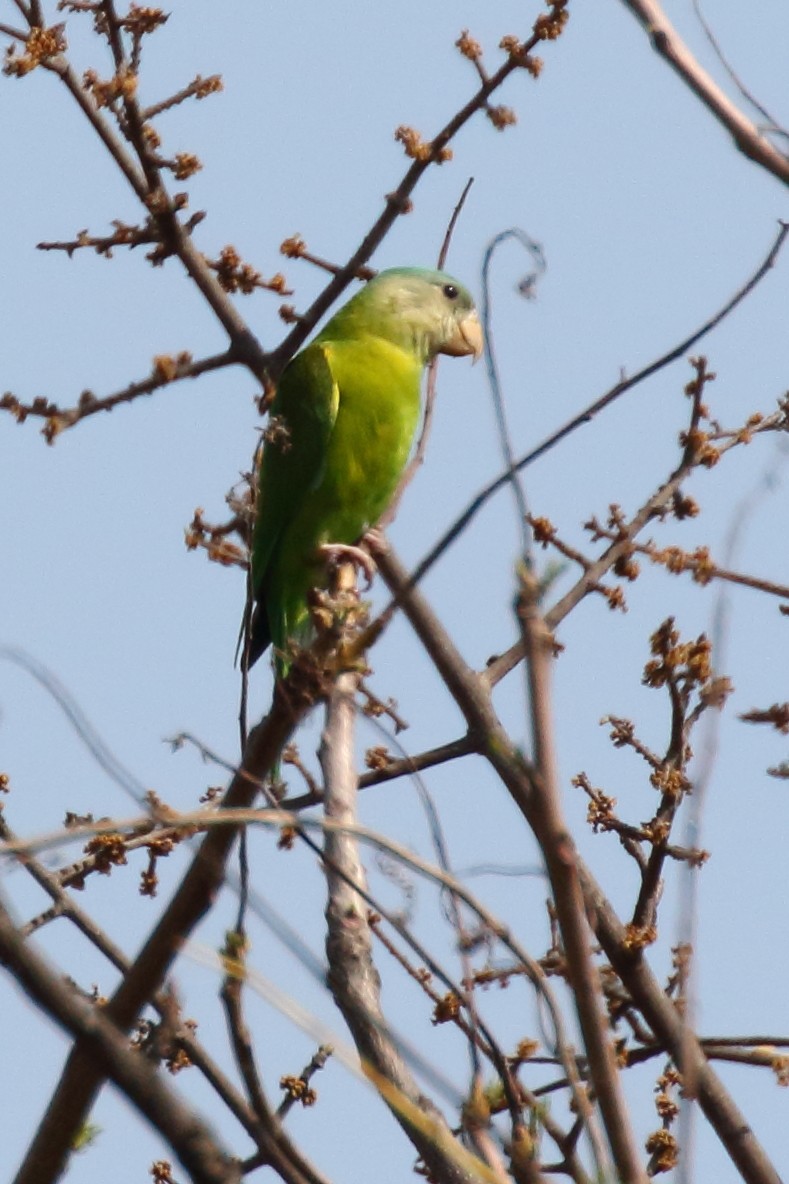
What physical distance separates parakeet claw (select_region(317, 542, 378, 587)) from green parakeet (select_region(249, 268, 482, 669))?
35 centimetres

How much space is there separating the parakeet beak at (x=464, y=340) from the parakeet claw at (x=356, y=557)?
156 centimetres

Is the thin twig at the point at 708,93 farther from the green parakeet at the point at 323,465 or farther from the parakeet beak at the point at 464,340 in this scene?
the parakeet beak at the point at 464,340

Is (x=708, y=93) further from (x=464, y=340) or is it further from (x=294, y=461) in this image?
(x=464, y=340)

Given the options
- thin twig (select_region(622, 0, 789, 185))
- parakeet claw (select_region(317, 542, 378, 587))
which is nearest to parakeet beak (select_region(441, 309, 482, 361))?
parakeet claw (select_region(317, 542, 378, 587))

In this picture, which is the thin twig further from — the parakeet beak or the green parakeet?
the parakeet beak

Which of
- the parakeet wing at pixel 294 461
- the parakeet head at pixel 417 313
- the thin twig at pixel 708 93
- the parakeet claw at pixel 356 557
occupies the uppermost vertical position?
the parakeet head at pixel 417 313

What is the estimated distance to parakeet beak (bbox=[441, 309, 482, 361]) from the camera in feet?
20.1

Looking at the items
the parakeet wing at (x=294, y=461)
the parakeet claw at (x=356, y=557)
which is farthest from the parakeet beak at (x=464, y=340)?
the parakeet claw at (x=356, y=557)

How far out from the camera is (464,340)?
20.3 ft

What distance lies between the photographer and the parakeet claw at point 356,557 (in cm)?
460

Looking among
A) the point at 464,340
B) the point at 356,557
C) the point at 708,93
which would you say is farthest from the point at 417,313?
the point at 708,93

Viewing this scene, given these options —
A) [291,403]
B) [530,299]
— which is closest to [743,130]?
[530,299]

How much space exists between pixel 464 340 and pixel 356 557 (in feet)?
5.71

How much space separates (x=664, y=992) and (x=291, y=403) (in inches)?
102
